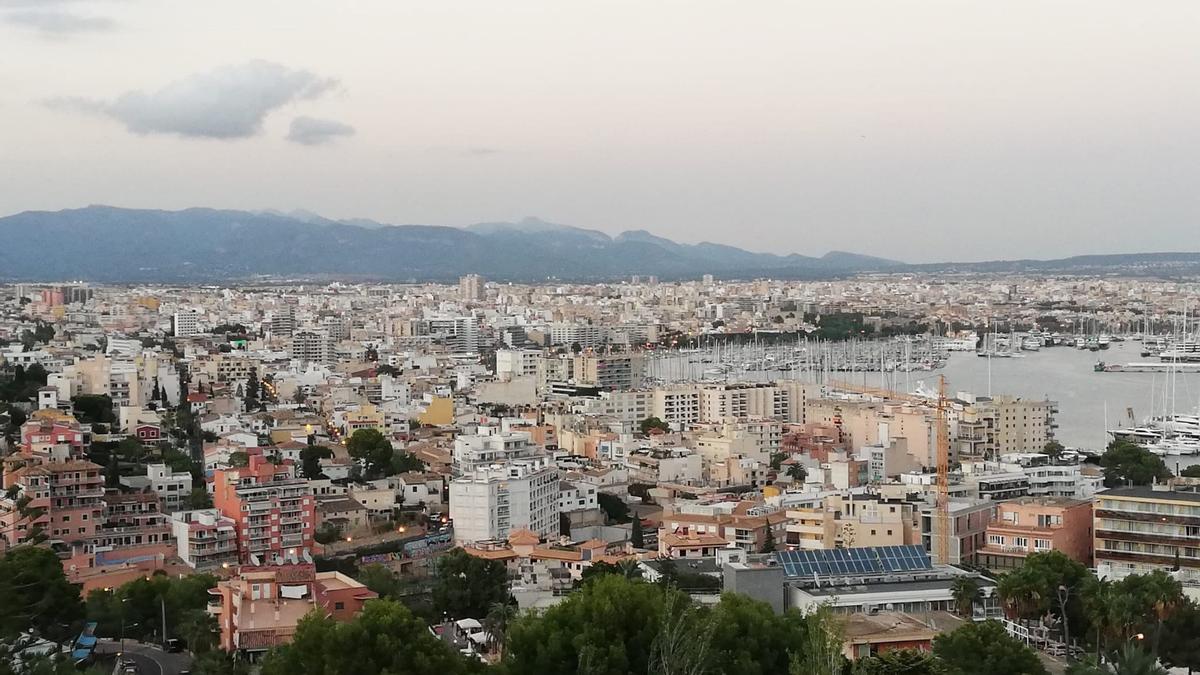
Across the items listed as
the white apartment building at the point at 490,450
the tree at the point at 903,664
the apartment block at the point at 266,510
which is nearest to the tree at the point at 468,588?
the apartment block at the point at 266,510

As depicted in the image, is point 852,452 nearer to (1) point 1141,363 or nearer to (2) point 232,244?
(1) point 1141,363

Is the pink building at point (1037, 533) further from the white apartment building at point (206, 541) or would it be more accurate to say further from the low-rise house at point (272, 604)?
the white apartment building at point (206, 541)

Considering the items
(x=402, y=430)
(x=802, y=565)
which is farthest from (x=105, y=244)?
(x=802, y=565)

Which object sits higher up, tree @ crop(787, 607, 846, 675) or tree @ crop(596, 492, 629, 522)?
tree @ crop(787, 607, 846, 675)

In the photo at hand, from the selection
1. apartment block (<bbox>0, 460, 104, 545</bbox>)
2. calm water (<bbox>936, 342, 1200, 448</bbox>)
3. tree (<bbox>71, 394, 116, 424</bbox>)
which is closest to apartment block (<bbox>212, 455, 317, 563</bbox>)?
apartment block (<bbox>0, 460, 104, 545</bbox>)

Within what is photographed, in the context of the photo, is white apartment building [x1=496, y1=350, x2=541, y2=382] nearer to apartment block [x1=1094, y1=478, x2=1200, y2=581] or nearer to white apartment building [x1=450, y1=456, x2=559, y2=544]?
white apartment building [x1=450, y1=456, x2=559, y2=544]

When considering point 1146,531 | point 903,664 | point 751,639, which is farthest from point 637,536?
point 751,639
